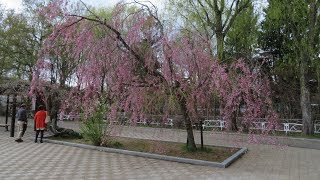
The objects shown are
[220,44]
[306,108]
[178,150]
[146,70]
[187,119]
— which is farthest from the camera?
[220,44]

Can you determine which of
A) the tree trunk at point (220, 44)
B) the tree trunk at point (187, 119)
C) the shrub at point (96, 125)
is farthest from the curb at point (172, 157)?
the tree trunk at point (220, 44)

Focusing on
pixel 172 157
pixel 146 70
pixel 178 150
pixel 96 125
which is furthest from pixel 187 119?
pixel 96 125

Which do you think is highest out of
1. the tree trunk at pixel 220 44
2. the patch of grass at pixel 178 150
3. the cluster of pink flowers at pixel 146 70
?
the tree trunk at pixel 220 44

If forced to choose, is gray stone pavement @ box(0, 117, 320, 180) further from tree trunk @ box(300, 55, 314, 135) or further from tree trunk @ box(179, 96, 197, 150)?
tree trunk @ box(300, 55, 314, 135)

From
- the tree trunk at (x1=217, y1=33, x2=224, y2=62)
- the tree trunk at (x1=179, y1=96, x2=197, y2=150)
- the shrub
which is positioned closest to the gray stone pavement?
the shrub

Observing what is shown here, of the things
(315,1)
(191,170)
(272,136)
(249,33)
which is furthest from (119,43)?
(249,33)

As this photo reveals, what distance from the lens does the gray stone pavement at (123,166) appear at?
9141 mm

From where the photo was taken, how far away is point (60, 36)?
10.9 m

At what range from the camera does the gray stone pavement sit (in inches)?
360

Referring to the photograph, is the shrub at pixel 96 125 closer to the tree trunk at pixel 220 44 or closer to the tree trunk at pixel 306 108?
the tree trunk at pixel 220 44

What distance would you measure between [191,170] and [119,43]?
13.7 feet

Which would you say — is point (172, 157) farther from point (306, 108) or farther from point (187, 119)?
point (306, 108)

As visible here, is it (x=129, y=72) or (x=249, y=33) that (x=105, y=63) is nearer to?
(x=129, y=72)

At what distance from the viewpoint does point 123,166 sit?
409 inches
